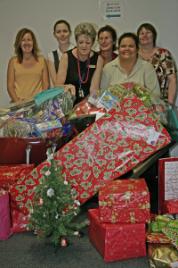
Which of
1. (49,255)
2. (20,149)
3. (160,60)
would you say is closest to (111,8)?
(160,60)

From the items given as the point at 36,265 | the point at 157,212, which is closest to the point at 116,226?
the point at 36,265

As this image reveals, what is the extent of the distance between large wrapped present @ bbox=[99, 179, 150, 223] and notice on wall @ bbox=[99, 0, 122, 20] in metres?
2.46

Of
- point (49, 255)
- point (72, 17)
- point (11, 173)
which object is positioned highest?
point (72, 17)

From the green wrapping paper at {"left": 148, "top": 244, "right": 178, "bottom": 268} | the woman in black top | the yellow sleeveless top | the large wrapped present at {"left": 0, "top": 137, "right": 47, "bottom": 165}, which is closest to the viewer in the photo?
the green wrapping paper at {"left": 148, "top": 244, "right": 178, "bottom": 268}

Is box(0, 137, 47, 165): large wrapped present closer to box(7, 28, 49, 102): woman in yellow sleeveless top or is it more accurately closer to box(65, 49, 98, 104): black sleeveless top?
box(65, 49, 98, 104): black sleeveless top

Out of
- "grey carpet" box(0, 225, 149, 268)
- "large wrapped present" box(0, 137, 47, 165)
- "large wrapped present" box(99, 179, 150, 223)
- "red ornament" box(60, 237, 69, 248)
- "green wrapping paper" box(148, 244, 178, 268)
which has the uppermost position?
"large wrapped present" box(0, 137, 47, 165)

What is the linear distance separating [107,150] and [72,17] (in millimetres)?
2187

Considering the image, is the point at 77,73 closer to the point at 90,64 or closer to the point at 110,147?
the point at 90,64

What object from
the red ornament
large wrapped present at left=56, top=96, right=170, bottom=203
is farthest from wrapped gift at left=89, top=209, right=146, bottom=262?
large wrapped present at left=56, top=96, right=170, bottom=203

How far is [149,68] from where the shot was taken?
9.93ft

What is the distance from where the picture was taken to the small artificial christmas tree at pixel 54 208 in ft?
6.56

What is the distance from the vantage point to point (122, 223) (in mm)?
1952

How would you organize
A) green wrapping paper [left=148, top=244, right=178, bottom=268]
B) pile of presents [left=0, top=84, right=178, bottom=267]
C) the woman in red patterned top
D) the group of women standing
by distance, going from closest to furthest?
1. green wrapping paper [left=148, top=244, right=178, bottom=268]
2. pile of presents [left=0, top=84, right=178, bottom=267]
3. the group of women standing
4. the woman in red patterned top

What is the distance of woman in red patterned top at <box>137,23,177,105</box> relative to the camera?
3.37 m
